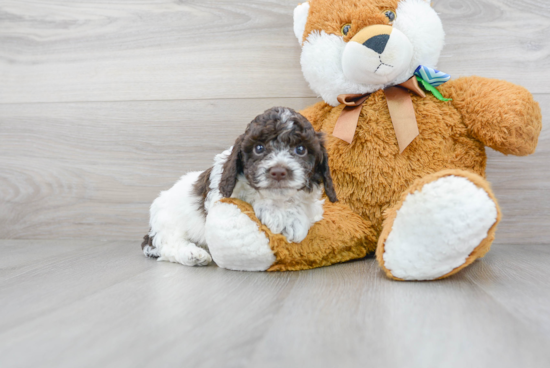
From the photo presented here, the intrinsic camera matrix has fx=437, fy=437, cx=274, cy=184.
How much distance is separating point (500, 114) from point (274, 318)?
1.03 metres

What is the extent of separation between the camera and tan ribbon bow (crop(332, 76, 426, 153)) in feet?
4.96

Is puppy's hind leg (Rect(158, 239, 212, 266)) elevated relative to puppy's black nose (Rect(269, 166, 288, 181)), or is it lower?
lower

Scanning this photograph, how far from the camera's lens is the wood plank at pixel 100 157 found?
6.71ft

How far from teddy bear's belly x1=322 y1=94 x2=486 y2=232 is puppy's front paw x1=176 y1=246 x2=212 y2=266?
0.53m

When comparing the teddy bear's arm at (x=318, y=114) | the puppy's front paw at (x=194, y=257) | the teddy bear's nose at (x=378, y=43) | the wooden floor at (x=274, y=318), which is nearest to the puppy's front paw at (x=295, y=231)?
the wooden floor at (x=274, y=318)

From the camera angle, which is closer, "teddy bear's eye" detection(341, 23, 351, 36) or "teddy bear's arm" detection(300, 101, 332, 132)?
"teddy bear's eye" detection(341, 23, 351, 36)

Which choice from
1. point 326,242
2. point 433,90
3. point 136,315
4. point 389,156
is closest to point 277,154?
point 326,242

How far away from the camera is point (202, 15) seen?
6.61 feet

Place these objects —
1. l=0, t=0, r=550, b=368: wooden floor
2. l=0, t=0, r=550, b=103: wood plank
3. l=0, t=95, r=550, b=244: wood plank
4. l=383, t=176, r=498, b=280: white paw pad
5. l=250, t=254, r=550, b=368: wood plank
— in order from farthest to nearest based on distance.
A: 1. l=0, t=95, r=550, b=244: wood plank
2. l=0, t=0, r=550, b=103: wood plank
3. l=383, t=176, r=498, b=280: white paw pad
4. l=0, t=0, r=550, b=368: wooden floor
5. l=250, t=254, r=550, b=368: wood plank

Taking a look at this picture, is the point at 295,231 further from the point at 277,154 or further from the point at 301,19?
the point at 301,19

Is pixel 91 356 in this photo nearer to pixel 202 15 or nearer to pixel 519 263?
pixel 519 263

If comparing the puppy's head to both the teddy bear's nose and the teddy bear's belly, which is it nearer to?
the teddy bear's belly

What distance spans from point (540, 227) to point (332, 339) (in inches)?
59.4

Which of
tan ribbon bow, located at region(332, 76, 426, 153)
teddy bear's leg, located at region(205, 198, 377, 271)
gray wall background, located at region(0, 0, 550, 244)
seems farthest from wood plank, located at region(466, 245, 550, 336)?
tan ribbon bow, located at region(332, 76, 426, 153)
